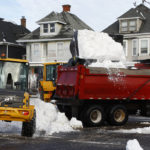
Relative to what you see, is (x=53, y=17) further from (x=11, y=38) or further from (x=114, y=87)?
(x=114, y=87)

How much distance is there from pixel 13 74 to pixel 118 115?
17.1ft

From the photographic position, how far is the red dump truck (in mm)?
16172

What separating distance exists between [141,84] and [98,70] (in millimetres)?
1976

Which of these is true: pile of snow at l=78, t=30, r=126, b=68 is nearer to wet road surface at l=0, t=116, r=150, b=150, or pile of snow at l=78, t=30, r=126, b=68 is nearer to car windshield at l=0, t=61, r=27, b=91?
wet road surface at l=0, t=116, r=150, b=150

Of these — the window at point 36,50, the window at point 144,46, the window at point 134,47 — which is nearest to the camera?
the window at point 144,46

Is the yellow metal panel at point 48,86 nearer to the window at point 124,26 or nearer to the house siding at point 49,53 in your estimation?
the house siding at point 49,53

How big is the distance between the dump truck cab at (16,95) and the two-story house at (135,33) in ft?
107

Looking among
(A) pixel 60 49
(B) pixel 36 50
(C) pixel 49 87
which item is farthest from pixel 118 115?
(B) pixel 36 50

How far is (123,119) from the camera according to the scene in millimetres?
16781

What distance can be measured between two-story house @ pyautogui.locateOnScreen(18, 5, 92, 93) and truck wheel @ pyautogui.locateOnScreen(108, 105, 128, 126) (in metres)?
31.4

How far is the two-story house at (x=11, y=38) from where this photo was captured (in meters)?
54.3

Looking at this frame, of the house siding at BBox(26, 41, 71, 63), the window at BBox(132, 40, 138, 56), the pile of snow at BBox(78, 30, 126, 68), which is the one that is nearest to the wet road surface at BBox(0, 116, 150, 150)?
the pile of snow at BBox(78, 30, 126, 68)

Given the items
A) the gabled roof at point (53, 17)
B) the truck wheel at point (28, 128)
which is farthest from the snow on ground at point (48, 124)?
the gabled roof at point (53, 17)

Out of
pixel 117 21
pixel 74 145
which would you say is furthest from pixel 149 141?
pixel 117 21
